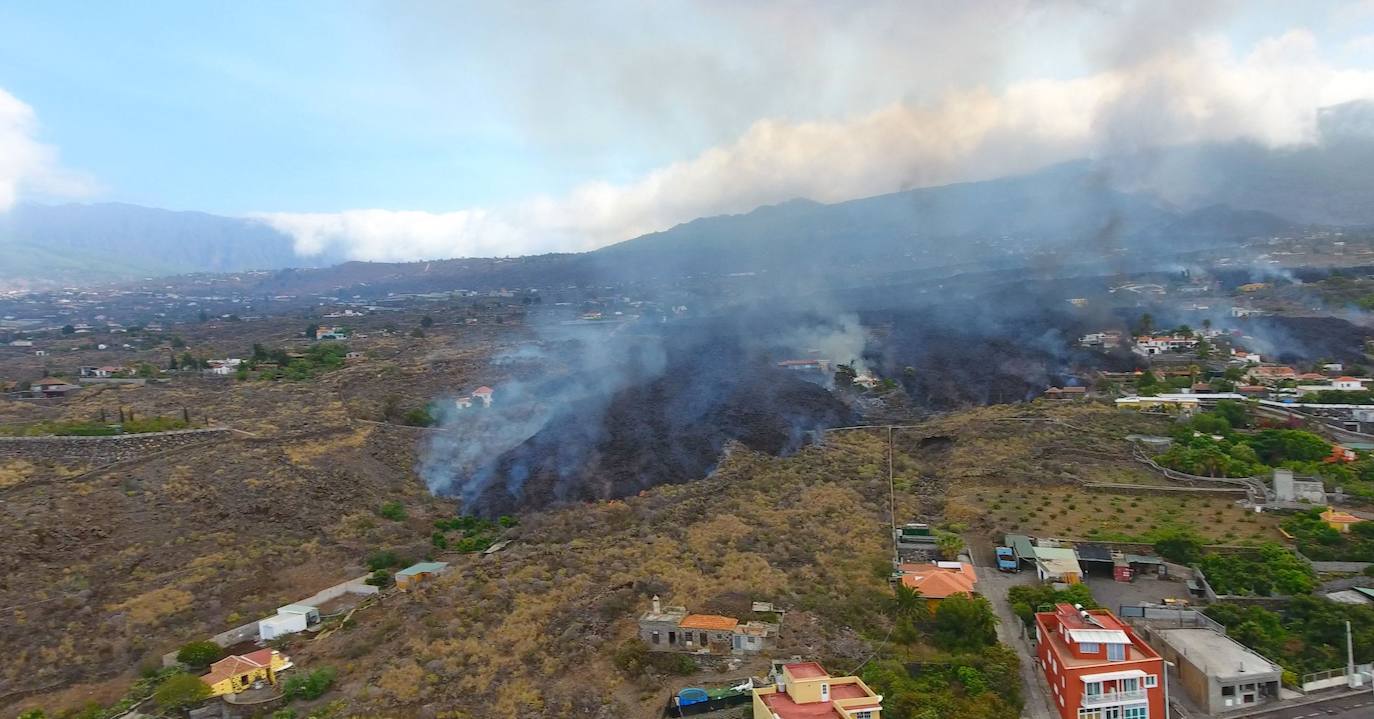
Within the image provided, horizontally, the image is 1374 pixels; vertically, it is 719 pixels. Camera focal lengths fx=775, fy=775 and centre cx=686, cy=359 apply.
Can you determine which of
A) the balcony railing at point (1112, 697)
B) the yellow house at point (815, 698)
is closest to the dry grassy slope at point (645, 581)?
the yellow house at point (815, 698)

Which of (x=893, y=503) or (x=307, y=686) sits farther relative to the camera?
(x=893, y=503)

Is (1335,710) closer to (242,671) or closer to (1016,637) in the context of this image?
(1016,637)

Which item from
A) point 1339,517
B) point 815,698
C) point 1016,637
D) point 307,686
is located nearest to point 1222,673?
point 1016,637

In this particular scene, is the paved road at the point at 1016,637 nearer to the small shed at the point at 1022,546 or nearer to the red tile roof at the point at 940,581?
the red tile roof at the point at 940,581

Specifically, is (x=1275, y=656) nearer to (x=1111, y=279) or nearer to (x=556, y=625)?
(x=556, y=625)

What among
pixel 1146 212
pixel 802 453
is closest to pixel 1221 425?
pixel 802 453

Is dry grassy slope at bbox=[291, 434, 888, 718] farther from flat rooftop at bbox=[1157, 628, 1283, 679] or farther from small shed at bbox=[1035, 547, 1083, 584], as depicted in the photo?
flat rooftop at bbox=[1157, 628, 1283, 679]

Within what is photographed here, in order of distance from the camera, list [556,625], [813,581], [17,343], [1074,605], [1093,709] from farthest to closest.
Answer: [17,343]
[813,581]
[556,625]
[1074,605]
[1093,709]
